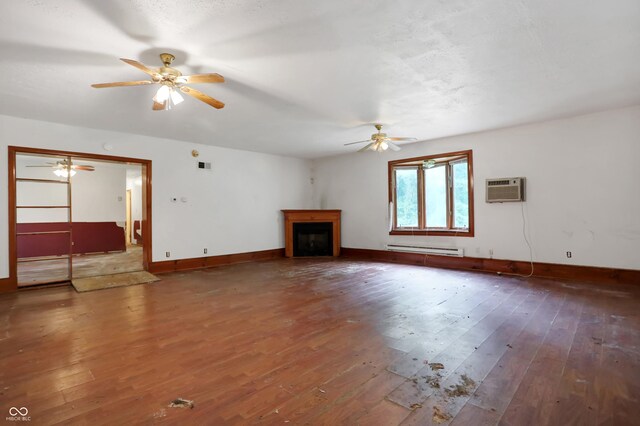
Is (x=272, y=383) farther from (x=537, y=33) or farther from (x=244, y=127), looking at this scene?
(x=244, y=127)

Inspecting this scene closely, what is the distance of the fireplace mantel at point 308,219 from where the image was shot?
7.64 m

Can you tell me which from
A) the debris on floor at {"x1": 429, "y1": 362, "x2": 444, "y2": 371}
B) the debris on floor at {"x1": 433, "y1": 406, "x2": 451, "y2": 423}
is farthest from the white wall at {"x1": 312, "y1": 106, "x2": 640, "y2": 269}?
the debris on floor at {"x1": 433, "y1": 406, "x2": 451, "y2": 423}

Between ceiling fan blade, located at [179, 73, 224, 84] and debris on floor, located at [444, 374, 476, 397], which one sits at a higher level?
ceiling fan blade, located at [179, 73, 224, 84]

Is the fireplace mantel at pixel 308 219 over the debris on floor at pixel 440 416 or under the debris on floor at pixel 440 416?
over

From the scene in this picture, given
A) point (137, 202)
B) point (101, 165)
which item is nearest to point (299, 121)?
point (101, 165)

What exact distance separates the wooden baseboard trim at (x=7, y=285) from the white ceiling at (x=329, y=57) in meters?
2.47

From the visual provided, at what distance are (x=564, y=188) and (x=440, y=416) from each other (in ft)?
16.0

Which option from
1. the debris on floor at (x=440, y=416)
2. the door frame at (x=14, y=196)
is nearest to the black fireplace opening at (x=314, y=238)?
the door frame at (x=14, y=196)

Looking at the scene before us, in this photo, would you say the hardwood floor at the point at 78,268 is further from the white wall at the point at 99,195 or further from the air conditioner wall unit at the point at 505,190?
the air conditioner wall unit at the point at 505,190

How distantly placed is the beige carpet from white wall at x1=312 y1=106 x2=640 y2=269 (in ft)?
17.8

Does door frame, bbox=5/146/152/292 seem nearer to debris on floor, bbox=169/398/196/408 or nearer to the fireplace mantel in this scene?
the fireplace mantel

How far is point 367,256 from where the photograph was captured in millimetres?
7371

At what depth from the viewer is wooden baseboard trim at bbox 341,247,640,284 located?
448cm

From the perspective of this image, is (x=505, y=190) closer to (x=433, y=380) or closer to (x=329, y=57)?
(x=329, y=57)
